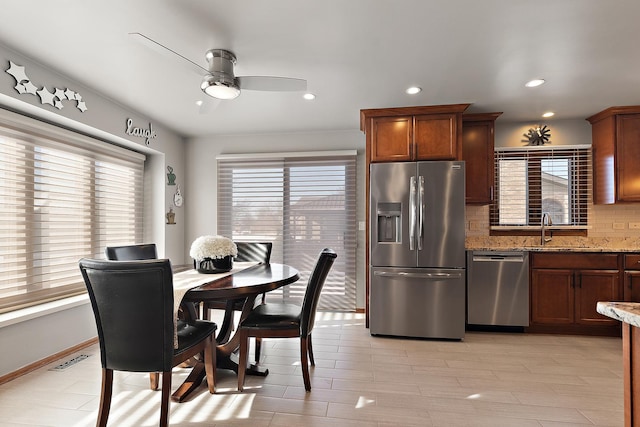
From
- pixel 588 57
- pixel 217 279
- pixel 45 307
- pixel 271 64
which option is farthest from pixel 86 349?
pixel 588 57

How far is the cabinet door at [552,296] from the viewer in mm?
3432

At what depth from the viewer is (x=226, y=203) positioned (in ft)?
15.3

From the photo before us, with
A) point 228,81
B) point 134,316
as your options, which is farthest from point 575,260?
point 134,316

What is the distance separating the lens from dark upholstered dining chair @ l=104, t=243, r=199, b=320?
7.85 ft

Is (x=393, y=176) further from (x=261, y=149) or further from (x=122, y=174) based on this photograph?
(x=122, y=174)

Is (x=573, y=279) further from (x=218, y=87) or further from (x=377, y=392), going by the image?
(x=218, y=87)

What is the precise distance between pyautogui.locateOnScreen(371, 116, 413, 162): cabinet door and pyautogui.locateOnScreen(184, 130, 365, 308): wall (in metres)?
0.79

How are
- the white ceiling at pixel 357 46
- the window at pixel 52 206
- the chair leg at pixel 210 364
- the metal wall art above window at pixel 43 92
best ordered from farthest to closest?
the window at pixel 52 206
the metal wall art above window at pixel 43 92
the chair leg at pixel 210 364
the white ceiling at pixel 357 46

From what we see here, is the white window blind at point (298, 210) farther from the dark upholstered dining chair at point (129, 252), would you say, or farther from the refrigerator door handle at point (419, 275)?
the dark upholstered dining chair at point (129, 252)

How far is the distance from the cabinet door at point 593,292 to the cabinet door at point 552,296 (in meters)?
0.07

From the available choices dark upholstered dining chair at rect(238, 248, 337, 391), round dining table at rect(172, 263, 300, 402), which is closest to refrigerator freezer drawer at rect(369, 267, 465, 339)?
round dining table at rect(172, 263, 300, 402)

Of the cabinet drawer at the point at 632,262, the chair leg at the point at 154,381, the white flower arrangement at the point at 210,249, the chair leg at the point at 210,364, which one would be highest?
the white flower arrangement at the point at 210,249

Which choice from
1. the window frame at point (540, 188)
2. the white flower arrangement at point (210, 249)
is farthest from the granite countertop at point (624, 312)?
the window frame at point (540, 188)

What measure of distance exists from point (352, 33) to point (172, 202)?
3.27 m
